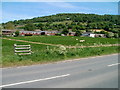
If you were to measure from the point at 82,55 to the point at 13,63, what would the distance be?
8909 millimetres

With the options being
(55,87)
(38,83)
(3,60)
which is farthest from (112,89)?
(3,60)

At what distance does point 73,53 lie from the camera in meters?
19.9

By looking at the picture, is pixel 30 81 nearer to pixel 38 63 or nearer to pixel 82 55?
pixel 38 63

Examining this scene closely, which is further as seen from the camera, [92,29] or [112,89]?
[92,29]

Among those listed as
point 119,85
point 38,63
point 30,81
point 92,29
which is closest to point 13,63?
point 38,63

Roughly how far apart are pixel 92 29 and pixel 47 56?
138 meters

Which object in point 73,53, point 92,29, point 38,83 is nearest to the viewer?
Answer: point 38,83

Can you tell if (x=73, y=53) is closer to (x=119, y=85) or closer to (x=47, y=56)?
(x=47, y=56)

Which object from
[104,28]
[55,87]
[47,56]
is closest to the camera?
[55,87]

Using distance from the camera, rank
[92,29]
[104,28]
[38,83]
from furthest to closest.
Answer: [92,29], [104,28], [38,83]

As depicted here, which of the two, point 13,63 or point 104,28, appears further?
point 104,28

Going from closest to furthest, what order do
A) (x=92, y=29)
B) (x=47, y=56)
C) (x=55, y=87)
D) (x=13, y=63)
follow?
(x=55, y=87) → (x=13, y=63) → (x=47, y=56) → (x=92, y=29)

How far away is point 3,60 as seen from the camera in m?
14.0

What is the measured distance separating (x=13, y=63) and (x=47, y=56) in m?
4.15
